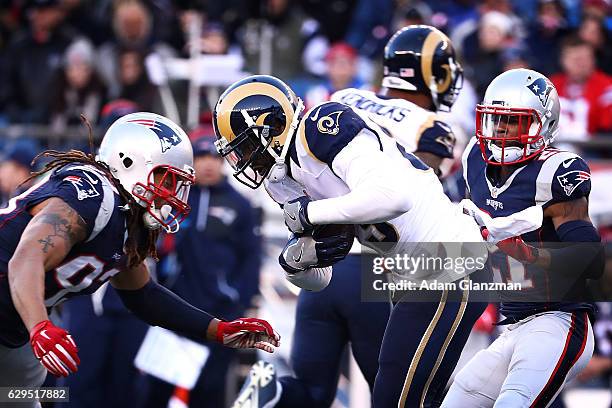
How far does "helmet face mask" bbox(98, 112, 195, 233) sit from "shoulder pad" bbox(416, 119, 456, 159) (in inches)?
44.0

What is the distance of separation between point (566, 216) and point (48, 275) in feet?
6.56

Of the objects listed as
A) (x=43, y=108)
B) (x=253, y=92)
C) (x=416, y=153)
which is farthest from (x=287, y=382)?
(x=43, y=108)

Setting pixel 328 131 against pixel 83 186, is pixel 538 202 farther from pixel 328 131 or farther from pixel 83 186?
pixel 83 186

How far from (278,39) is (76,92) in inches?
69.5

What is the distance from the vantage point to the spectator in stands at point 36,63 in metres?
9.68

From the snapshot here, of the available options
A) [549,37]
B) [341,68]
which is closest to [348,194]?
[341,68]

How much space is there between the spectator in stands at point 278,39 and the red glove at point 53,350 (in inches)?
242

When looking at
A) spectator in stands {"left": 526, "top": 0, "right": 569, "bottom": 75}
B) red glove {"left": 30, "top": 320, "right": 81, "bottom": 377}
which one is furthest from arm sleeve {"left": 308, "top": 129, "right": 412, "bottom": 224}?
spectator in stands {"left": 526, "top": 0, "right": 569, "bottom": 75}

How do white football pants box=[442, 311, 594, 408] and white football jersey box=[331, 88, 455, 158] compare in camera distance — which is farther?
white football jersey box=[331, 88, 455, 158]

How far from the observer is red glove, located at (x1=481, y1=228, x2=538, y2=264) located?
15.1 feet

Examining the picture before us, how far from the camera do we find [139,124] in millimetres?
4789

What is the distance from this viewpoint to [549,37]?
9336 millimetres

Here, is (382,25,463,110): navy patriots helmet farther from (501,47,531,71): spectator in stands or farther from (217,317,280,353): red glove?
(501,47,531,71): spectator in stands

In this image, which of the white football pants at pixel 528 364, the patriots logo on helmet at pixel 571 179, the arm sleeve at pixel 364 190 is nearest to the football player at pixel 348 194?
the arm sleeve at pixel 364 190
